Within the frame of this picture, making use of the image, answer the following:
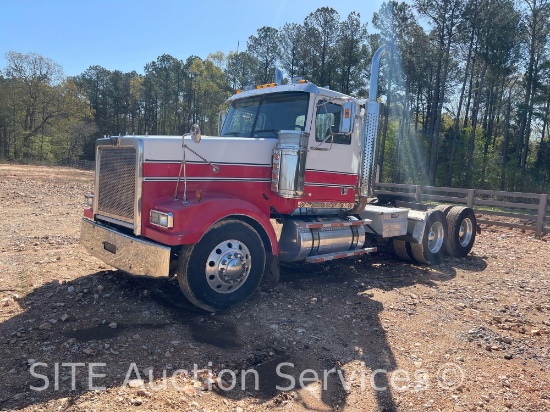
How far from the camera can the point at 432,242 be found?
898 cm

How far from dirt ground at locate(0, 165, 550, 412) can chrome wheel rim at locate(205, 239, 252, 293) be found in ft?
1.19

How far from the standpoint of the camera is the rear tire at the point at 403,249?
27.7ft

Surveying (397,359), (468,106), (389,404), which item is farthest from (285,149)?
(468,106)

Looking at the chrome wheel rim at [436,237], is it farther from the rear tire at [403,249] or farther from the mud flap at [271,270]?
the mud flap at [271,270]

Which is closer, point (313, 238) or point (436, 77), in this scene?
point (313, 238)

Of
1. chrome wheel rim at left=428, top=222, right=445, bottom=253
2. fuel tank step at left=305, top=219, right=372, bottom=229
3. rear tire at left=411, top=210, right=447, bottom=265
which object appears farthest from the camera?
chrome wheel rim at left=428, top=222, right=445, bottom=253

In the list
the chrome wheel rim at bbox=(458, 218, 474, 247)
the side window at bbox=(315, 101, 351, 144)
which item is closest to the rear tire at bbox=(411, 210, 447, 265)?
the chrome wheel rim at bbox=(458, 218, 474, 247)

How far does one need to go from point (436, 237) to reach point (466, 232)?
3.90 feet

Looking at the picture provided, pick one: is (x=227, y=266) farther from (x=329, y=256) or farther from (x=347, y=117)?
(x=347, y=117)

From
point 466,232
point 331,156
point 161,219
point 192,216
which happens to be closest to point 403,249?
point 466,232

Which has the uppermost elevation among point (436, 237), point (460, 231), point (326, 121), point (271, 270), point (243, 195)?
point (326, 121)

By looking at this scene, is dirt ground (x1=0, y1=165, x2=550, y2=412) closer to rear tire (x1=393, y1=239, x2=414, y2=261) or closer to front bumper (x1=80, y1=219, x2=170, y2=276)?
front bumper (x1=80, y1=219, x2=170, y2=276)

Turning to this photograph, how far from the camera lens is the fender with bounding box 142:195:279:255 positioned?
4605mm

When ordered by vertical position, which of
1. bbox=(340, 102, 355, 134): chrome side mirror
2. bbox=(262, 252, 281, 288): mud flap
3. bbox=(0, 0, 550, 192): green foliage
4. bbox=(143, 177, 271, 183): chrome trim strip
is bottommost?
bbox=(262, 252, 281, 288): mud flap
